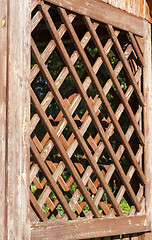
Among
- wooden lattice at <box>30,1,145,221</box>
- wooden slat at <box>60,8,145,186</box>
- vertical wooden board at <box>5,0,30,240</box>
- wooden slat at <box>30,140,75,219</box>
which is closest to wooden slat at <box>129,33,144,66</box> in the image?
wooden lattice at <box>30,1,145,221</box>

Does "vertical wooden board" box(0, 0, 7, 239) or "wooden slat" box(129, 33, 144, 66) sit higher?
"wooden slat" box(129, 33, 144, 66)

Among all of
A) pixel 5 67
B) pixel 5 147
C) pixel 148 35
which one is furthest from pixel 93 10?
pixel 5 147

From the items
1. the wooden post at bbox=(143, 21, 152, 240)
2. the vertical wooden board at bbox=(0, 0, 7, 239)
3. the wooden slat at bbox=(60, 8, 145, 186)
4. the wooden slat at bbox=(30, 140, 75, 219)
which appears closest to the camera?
the vertical wooden board at bbox=(0, 0, 7, 239)

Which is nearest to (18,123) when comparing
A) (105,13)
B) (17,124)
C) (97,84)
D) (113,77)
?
(17,124)

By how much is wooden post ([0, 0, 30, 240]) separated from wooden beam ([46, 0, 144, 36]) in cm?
63

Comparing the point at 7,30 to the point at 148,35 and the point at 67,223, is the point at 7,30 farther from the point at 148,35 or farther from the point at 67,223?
the point at 148,35

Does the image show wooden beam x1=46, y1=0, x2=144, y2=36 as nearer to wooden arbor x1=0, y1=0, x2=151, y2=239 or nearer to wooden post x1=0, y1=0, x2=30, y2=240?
wooden arbor x1=0, y1=0, x2=151, y2=239

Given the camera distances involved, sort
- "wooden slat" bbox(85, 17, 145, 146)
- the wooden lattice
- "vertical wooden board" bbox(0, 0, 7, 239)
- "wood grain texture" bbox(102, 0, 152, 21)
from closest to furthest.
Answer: "vertical wooden board" bbox(0, 0, 7, 239) → the wooden lattice → "wooden slat" bbox(85, 17, 145, 146) → "wood grain texture" bbox(102, 0, 152, 21)

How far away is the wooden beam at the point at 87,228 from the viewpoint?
4.45 metres

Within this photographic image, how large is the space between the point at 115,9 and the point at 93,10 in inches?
18.0

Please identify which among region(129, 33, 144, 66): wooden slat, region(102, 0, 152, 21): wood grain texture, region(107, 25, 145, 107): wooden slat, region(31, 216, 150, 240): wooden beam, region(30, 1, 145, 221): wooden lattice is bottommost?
region(31, 216, 150, 240): wooden beam

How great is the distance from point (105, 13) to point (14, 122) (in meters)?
2.00

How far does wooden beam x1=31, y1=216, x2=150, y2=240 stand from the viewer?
4445 millimetres

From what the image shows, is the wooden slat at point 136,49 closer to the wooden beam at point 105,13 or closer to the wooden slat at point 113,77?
the wooden beam at point 105,13
